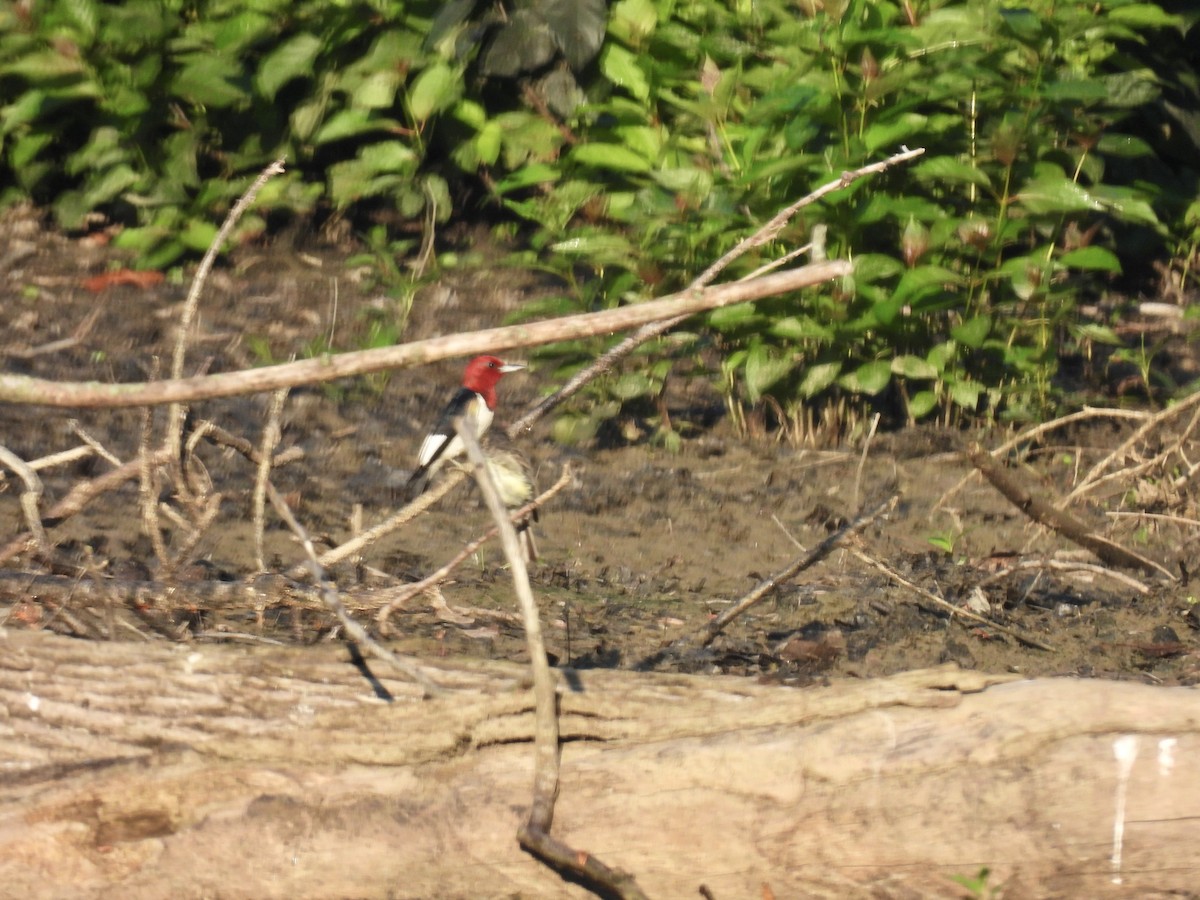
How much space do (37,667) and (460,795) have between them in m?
0.94

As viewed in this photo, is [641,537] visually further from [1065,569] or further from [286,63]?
[286,63]

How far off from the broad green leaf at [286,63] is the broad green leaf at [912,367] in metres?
3.13

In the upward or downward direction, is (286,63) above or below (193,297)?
below

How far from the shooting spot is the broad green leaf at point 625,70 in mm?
5605

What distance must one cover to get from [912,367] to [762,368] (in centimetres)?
51

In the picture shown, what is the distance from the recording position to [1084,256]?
Result: 479cm

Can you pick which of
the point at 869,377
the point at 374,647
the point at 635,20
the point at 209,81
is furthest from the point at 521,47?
the point at 374,647

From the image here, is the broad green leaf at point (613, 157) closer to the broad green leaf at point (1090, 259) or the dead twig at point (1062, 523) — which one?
the broad green leaf at point (1090, 259)

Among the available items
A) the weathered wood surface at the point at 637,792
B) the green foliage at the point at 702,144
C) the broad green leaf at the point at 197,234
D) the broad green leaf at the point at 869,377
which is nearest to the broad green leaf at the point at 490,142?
the green foliage at the point at 702,144

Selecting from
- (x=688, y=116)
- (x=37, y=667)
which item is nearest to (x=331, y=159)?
(x=688, y=116)

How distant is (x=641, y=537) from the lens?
186 inches

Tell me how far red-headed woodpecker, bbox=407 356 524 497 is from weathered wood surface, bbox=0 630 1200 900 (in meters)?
2.19

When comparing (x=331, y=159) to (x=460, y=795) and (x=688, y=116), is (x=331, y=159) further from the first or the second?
(x=460, y=795)

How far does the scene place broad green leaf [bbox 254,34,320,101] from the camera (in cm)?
648
